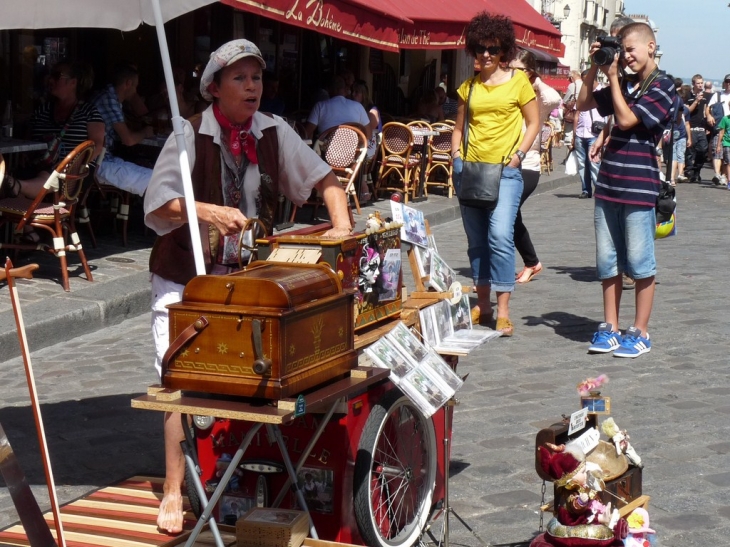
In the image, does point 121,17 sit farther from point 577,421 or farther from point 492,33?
point 492,33

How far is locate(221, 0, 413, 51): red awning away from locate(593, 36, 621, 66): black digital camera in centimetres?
264

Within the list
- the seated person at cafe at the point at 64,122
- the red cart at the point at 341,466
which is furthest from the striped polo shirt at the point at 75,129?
the red cart at the point at 341,466

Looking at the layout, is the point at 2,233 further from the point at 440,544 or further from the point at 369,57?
the point at 369,57

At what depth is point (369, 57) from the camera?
1716 cm

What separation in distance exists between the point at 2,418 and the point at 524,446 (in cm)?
247

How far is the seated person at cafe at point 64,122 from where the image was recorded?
8672 millimetres

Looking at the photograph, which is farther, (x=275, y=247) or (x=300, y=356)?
(x=275, y=247)

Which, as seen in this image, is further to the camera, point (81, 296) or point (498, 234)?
point (81, 296)

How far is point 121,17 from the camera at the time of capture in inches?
172

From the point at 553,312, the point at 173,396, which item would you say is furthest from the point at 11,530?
the point at 553,312

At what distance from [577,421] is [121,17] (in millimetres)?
2291

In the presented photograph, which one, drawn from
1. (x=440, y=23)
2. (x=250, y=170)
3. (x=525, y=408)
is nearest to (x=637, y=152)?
(x=525, y=408)

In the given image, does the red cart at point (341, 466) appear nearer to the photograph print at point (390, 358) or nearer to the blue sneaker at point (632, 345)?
the photograph print at point (390, 358)

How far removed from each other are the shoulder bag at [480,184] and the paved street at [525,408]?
35.6 inches
